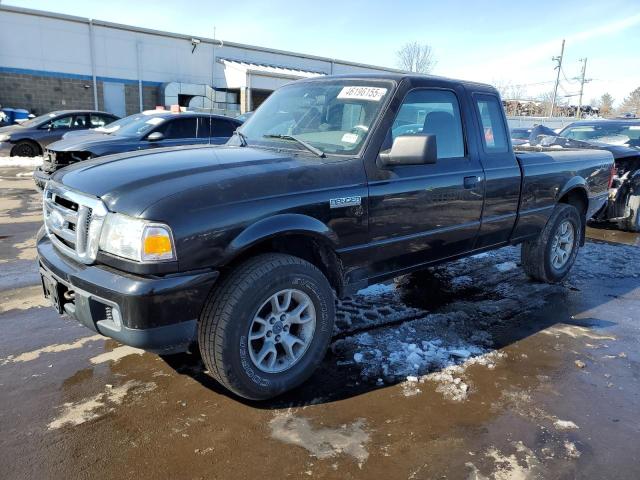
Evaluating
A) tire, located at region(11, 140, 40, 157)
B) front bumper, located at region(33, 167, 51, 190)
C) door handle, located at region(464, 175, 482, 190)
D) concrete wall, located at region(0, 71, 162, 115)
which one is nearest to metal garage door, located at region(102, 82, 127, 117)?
concrete wall, located at region(0, 71, 162, 115)

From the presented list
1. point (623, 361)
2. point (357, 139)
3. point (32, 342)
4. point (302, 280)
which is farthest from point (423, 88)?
point (32, 342)

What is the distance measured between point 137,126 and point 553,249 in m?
7.24

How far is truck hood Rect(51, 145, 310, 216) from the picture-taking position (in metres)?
2.61

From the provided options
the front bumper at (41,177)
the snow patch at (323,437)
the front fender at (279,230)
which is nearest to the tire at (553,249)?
the front fender at (279,230)

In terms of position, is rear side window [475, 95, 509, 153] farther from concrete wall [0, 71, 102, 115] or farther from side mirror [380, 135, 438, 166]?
concrete wall [0, 71, 102, 115]

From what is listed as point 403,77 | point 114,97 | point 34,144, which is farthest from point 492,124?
point 114,97

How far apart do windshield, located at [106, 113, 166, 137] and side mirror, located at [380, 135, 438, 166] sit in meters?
6.58

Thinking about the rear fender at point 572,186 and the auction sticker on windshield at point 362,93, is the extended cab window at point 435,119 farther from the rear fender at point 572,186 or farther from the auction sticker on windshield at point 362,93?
the rear fender at point 572,186

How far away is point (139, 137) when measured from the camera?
8492mm

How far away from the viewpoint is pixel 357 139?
133 inches

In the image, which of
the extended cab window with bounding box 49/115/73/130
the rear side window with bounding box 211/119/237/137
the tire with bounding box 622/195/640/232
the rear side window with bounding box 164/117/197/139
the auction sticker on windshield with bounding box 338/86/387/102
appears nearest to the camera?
the auction sticker on windshield with bounding box 338/86/387/102

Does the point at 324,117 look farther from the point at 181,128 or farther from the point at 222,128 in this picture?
the point at 222,128

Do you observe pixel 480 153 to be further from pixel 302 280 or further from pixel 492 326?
pixel 302 280

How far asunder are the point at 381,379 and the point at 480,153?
2101mm
